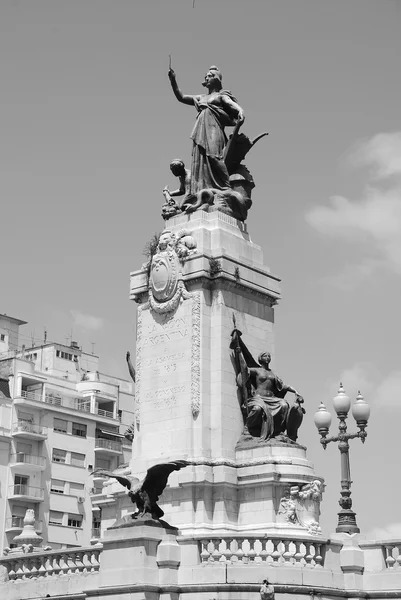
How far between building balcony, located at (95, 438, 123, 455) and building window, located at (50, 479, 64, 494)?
3794 mm

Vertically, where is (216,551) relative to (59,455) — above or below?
below

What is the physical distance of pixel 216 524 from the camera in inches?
1072

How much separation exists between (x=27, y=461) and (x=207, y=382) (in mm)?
37261

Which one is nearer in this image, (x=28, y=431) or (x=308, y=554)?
(x=308, y=554)

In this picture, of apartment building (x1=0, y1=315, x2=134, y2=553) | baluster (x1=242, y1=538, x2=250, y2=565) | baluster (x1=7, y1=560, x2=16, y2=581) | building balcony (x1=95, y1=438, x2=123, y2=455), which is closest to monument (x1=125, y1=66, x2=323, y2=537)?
baluster (x1=242, y1=538, x2=250, y2=565)

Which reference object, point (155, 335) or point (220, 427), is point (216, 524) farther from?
point (155, 335)

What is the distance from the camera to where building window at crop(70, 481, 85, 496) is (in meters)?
66.1

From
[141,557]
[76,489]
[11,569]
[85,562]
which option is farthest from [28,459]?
[141,557]

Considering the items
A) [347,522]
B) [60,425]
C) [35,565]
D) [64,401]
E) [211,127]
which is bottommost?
[35,565]

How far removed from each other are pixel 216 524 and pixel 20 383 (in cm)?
4047

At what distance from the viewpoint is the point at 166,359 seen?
29719 millimetres

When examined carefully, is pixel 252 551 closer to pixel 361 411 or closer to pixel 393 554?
pixel 393 554

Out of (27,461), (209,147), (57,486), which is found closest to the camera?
(209,147)

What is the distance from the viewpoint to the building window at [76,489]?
6606 centimetres
